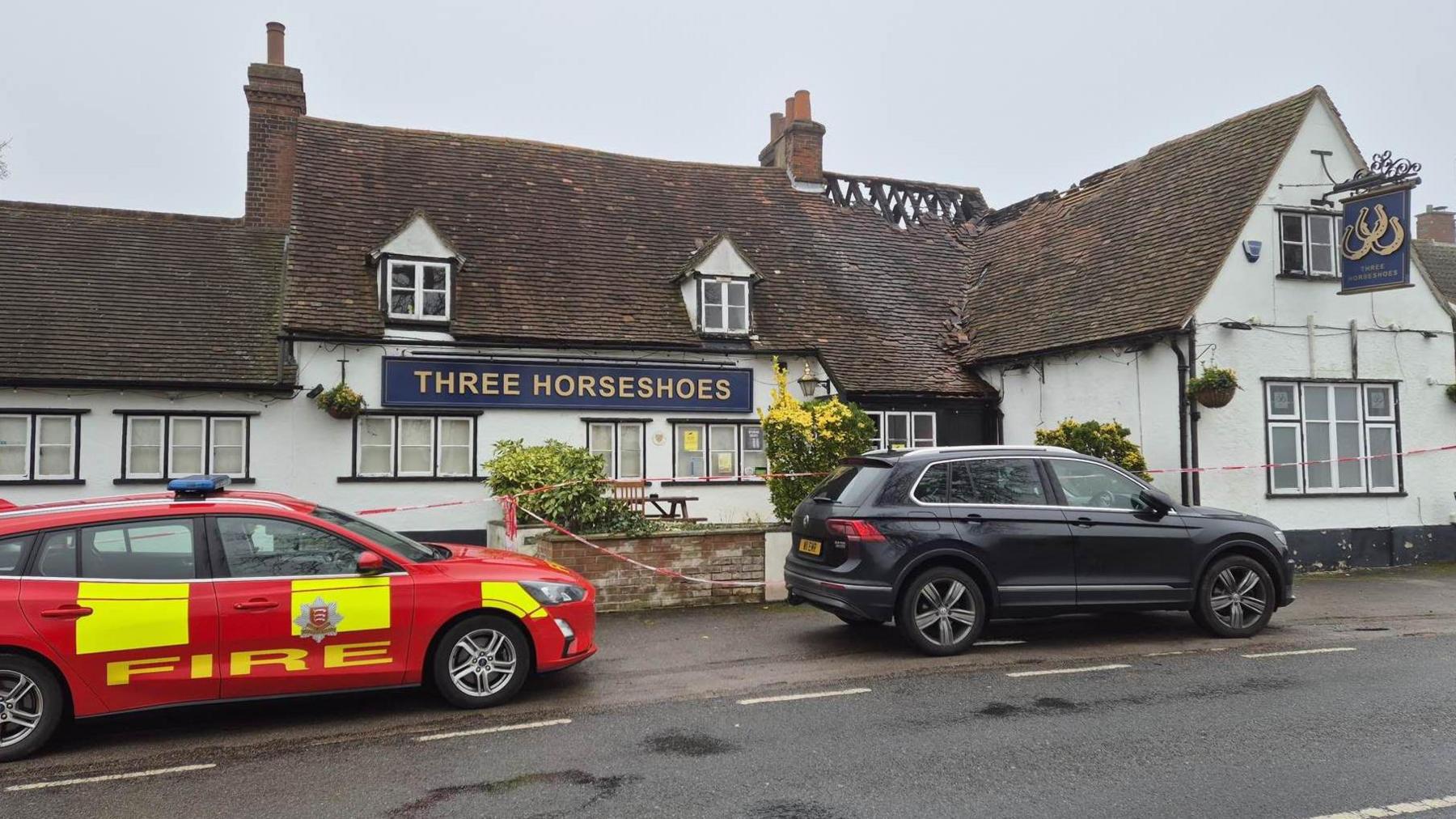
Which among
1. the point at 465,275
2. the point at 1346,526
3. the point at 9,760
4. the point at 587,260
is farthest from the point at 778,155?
the point at 9,760

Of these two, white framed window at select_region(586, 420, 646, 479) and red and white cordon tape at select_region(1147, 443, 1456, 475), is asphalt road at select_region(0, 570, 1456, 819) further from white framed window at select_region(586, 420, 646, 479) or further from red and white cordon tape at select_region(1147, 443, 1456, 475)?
white framed window at select_region(586, 420, 646, 479)

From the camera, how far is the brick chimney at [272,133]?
18594mm

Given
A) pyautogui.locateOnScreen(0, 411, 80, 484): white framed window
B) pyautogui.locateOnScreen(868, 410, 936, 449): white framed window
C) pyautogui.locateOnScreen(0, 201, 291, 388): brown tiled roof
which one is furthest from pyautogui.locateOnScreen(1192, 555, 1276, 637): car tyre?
pyautogui.locateOnScreen(0, 411, 80, 484): white framed window

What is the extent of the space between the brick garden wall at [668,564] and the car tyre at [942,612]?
342cm

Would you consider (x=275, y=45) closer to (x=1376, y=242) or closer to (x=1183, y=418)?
(x=1183, y=418)

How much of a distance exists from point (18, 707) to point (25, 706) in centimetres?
4

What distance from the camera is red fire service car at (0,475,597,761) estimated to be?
6.19 metres

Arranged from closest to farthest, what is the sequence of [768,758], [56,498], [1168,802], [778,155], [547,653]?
[1168,802], [768,758], [547,653], [56,498], [778,155]

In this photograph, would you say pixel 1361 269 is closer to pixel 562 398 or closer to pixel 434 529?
pixel 562 398

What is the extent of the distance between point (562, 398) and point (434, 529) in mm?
2978

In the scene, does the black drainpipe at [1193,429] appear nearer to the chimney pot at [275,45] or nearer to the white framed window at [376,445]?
the white framed window at [376,445]

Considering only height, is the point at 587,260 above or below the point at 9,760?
above

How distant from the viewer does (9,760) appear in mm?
6062

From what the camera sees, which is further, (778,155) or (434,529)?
(778,155)
